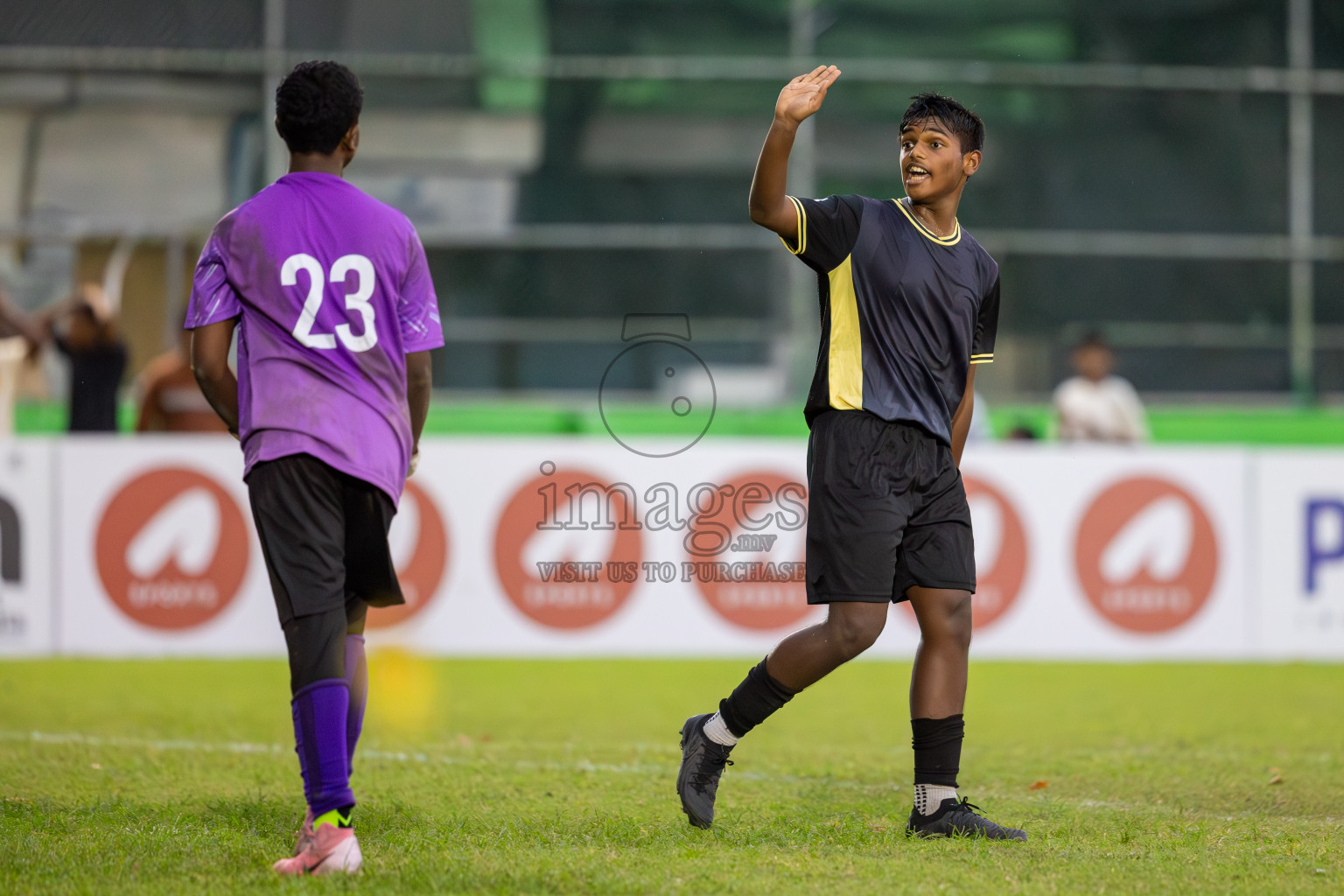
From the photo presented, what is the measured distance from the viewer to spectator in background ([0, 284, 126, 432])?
35.8 ft

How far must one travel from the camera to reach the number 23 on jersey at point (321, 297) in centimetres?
376

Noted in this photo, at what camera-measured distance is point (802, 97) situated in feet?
13.2

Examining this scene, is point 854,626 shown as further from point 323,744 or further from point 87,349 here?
point 87,349

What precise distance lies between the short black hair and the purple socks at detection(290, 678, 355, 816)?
222cm

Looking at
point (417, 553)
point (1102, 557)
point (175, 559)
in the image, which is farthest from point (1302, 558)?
point (175, 559)

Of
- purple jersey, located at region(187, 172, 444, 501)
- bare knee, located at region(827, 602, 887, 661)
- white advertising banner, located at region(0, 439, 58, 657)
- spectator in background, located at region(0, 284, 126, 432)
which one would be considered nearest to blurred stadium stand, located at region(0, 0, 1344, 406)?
spectator in background, located at region(0, 284, 126, 432)

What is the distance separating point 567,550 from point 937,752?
5.53m

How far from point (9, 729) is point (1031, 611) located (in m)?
6.16

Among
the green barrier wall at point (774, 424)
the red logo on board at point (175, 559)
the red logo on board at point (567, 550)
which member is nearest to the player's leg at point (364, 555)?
the red logo on board at point (567, 550)

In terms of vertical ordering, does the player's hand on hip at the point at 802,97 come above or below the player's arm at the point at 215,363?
above

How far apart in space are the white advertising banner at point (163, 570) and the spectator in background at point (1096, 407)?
6.23 metres

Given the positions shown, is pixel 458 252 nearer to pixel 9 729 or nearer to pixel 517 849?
pixel 9 729

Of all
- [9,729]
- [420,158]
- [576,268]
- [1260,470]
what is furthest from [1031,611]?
[420,158]

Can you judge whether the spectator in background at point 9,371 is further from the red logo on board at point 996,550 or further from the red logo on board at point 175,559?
the red logo on board at point 996,550
